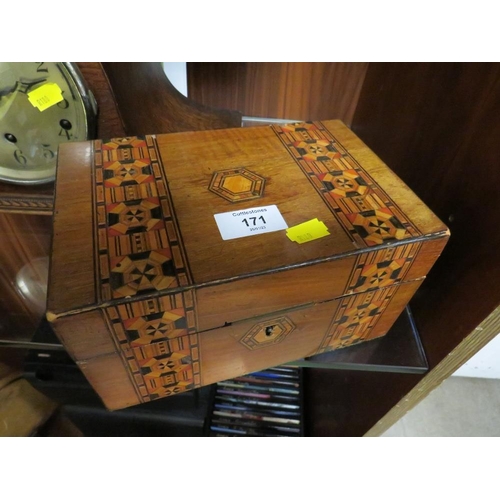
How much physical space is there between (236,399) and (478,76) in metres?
0.84

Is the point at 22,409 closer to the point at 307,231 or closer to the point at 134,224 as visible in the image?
the point at 134,224

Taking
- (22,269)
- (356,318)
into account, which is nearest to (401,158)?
(356,318)

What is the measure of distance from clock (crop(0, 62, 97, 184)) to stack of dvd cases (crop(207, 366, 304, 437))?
66cm

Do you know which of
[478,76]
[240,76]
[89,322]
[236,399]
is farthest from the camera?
[236,399]

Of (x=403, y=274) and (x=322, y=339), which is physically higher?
(x=403, y=274)

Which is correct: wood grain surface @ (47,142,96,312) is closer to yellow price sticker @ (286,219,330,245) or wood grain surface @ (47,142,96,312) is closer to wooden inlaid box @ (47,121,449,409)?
wooden inlaid box @ (47,121,449,409)

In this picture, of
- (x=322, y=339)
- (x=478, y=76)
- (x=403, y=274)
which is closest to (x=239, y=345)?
(x=322, y=339)

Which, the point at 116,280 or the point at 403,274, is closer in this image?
the point at 116,280

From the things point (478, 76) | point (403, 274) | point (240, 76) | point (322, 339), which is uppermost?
point (478, 76)

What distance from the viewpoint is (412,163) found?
65cm

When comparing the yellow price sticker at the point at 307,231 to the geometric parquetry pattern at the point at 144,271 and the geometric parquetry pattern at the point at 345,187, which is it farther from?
the geometric parquetry pattern at the point at 144,271

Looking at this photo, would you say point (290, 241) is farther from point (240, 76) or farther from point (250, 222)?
point (240, 76)

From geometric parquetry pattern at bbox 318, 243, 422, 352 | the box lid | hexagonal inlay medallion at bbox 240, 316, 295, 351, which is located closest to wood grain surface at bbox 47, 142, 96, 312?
the box lid

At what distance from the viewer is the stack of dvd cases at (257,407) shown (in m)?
0.89
